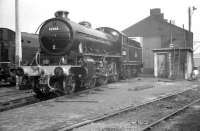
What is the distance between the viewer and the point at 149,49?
132 ft

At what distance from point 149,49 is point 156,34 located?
143 inches

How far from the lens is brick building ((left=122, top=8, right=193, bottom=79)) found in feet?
131

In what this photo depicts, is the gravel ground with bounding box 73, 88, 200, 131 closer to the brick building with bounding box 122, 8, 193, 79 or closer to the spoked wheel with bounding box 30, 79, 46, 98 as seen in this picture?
the spoked wheel with bounding box 30, 79, 46, 98

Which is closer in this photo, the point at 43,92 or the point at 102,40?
the point at 43,92

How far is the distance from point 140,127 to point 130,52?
15.9 m

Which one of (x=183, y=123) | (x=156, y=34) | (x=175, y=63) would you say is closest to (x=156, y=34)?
(x=156, y=34)

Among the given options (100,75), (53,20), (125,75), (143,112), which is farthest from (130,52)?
(143,112)

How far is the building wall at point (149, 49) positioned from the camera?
3938 cm

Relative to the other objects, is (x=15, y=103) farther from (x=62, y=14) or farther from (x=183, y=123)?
(x=183, y=123)

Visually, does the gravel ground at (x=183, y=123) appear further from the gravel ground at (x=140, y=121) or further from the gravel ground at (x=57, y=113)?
the gravel ground at (x=57, y=113)

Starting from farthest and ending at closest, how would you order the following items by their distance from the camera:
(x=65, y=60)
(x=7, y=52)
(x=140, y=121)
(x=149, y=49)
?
(x=149, y=49) < (x=7, y=52) < (x=65, y=60) < (x=140, y=121)

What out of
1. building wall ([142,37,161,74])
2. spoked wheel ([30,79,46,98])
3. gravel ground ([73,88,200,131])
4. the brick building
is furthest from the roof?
gravel ground ([73,88,200,131])

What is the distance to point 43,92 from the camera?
12047 mm

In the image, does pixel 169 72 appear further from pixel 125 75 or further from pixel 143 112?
pixel 143 112
